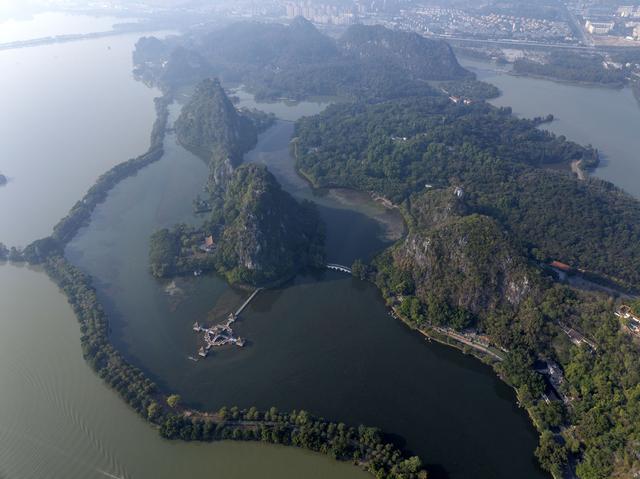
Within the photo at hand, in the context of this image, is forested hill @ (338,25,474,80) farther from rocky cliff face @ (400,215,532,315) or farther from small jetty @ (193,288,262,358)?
small jetty @ (193,288,262,358)

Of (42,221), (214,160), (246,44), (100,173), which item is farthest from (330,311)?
(246,44)

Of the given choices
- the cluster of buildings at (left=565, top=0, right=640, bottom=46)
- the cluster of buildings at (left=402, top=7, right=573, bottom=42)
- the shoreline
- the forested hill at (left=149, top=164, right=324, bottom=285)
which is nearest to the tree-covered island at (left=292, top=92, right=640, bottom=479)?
the forested hill at (left=149, top=164, right=324, bottom=285)

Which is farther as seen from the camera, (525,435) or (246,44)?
(246,44)

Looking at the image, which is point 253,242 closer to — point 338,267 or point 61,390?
point 338,267

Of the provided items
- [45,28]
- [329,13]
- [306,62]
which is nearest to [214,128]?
[306,62]

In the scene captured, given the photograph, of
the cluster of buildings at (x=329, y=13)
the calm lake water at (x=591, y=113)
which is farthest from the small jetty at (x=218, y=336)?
the cluster of buildings at (x=329, y=13)

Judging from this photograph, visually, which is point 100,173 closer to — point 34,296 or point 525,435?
point 34,296

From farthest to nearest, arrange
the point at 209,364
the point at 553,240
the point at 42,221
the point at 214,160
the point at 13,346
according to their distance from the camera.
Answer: the point at 214,160
the point at 42,221
the point at 553,240
the point at 13,346
the point at 209,364

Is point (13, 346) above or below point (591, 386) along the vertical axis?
below
